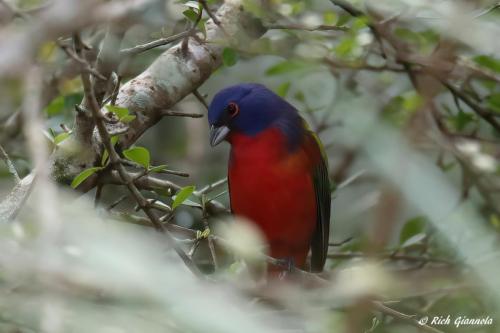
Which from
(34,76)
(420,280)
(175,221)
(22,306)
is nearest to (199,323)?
(22,306)

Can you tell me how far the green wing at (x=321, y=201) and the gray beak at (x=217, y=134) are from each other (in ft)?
1.66

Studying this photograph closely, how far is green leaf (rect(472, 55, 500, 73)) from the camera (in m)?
3.89

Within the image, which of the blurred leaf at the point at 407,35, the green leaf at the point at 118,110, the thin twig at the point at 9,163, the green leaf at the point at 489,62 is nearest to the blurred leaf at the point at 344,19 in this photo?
the blurred leaf at the point at 407,35

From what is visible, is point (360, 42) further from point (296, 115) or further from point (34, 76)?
point (34, 76)

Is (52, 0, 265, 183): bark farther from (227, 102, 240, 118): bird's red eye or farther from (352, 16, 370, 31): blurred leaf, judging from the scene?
(227, 102, 240, 118): bird's red eye

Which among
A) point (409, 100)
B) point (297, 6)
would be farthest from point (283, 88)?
point (297, 6)

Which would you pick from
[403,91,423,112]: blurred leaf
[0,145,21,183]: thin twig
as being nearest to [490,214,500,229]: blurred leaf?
[403,91,423,112]: blurred leaf

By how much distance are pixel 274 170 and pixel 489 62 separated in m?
1.33

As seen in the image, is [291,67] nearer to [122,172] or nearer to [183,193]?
[183,193]

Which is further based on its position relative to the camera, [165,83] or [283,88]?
[283,88]

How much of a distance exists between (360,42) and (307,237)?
1.29 meters

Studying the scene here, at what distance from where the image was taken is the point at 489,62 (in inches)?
155

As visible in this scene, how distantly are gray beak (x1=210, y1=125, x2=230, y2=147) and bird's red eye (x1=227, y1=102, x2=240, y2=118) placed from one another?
0.28 ft

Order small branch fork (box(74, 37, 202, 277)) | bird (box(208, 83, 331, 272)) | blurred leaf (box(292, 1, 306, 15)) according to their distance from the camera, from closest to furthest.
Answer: small branch fork (box(74, 37, 202, 277)) < blurred leaf (box(292, 1, 306, 15)) < bird (box(208, 83, 331, 272))
